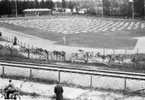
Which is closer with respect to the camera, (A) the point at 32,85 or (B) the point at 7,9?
(A) the point at 32,85

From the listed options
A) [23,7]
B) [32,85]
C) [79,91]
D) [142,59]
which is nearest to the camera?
[79,91]

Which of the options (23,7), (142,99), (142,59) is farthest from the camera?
(23,7)

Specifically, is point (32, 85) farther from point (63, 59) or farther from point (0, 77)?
point (63, 59)

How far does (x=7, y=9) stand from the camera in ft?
363

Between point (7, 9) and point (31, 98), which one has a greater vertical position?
point (7, 9)

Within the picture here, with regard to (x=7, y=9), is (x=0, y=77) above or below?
below

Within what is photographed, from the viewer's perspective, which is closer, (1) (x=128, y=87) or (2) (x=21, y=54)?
(1) (x=128, y=87)

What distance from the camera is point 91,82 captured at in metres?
19.7

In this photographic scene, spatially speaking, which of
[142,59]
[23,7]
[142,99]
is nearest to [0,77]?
[142,99]

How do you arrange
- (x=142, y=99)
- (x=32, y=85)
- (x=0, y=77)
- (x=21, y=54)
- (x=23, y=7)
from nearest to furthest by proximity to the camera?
(x=142, y=99), (x=32, y=85), (x=0, y=77), (x=21, y=54), (x=23, y=7)

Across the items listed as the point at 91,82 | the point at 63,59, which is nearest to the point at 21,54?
the point at 63,59

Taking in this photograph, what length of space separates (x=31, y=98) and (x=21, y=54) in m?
17.4

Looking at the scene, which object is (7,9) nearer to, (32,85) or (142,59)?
(142,59)

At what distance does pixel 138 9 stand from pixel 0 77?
88242 millimetres
